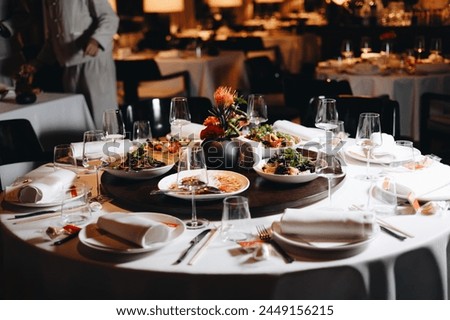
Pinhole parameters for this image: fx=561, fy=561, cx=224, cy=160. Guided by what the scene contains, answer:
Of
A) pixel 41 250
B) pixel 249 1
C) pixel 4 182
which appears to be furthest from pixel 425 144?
pixel 249 1

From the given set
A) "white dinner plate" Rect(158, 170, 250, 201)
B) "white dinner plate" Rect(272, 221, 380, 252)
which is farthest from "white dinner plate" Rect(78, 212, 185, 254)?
"white dinner plate" Rect(272, 221, 380, 252)

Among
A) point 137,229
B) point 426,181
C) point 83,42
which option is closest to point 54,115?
point 83,42

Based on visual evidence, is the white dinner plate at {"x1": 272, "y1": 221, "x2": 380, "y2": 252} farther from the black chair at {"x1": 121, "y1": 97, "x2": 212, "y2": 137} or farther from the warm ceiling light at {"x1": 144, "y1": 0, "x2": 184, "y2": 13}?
the warm ceiling light at {"x1": 144, "y1": 0, "x2": 184, "y2": 13}

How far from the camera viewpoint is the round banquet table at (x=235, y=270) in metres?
1.43

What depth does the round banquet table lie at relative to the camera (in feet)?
4.68

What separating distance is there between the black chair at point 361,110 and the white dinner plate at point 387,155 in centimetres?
83

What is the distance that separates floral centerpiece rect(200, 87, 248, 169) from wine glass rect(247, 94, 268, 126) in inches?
6.9

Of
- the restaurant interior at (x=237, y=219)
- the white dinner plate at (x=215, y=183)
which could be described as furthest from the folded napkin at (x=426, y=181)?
the white dinner plate at (x=215, y=183)

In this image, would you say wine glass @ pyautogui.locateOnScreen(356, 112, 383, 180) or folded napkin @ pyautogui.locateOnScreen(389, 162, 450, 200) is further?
wine glass @ pyautogui.locateOnScreen(356, 112, 383, 180)

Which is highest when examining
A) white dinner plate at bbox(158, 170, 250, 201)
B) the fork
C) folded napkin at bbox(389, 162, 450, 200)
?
white dinner plate at bbox(158, 170, 250, 201)

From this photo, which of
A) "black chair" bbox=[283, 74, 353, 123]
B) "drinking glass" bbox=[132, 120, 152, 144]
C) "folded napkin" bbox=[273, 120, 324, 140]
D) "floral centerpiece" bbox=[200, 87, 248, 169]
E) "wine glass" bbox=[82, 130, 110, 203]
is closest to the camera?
"wine glass" bbox=[82, 130, 110, 203]

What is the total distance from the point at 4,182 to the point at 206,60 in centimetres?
376

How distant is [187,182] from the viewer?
71.2 inches

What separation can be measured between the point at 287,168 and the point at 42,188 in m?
0.86
